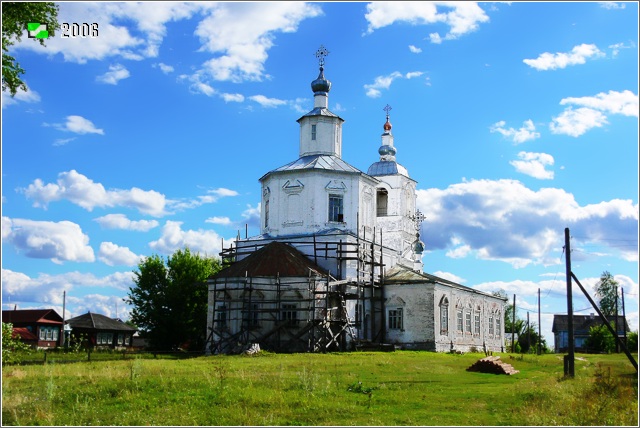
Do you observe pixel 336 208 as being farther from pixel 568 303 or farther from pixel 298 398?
pixel 298 398

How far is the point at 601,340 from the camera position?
61781 millimetres

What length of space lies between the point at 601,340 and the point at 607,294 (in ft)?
56.6

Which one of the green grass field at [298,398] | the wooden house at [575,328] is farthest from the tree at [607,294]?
the green grass field at [298,398]

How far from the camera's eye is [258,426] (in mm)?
13883

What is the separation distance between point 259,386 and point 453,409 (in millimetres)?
4848

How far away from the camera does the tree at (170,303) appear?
45.5 m

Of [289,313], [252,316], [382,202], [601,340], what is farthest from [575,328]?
[252,316]

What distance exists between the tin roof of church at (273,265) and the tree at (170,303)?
9.42 m

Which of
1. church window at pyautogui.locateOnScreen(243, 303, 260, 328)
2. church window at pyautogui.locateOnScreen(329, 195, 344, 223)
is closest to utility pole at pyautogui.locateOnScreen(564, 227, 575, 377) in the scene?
church window at pyautogui.locateOnScreen(243, 303, 260, 328)

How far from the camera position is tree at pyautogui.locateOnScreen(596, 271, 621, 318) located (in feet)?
251

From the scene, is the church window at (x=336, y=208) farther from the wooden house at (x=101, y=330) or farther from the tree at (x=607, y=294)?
the tree at (x=607, y=294)

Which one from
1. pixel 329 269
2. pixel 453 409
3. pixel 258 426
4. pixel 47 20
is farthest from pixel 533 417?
pixel 329 269

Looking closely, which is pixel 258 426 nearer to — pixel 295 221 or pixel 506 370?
pixel 506 370

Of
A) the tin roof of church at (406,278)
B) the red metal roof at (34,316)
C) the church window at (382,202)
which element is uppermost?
the church window at (382,202)
